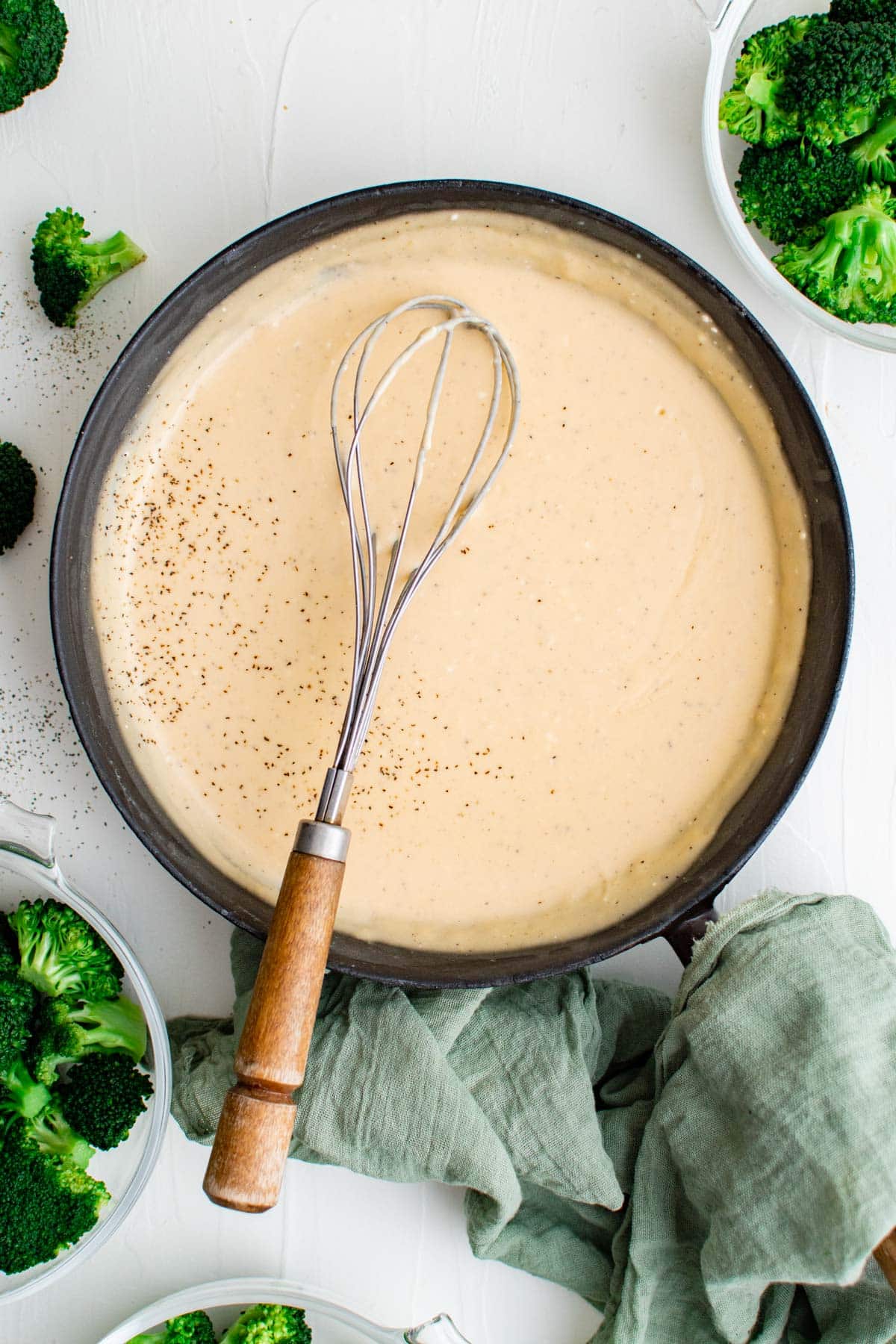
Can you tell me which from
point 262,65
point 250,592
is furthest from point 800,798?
point 262,65

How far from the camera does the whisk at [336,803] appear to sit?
807mm

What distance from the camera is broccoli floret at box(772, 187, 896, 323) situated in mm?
1053

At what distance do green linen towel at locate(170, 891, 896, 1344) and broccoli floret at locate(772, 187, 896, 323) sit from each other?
0.62 meters

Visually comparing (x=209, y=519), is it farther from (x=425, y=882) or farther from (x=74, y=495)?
(x=425, y=882)

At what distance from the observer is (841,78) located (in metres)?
1.00

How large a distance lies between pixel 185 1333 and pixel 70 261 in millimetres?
1146

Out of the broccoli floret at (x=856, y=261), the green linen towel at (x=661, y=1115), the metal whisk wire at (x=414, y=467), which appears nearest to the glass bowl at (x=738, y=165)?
the broccoli floret at (x=856, y=261)

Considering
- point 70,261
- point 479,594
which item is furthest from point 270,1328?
point 70,261

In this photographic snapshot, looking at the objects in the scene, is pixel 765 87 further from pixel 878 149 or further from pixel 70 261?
pixel 70 261

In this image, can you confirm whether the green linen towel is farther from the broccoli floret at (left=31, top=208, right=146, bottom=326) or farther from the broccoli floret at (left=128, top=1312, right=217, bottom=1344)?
the broccoli floret at (left=31, top=208, right=146, bottom=326)

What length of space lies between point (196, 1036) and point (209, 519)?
22.1 inches

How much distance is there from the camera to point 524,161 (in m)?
1.14

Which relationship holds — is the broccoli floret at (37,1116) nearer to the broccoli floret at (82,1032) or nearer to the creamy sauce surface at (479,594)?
the broccoli floret at (82,1032)

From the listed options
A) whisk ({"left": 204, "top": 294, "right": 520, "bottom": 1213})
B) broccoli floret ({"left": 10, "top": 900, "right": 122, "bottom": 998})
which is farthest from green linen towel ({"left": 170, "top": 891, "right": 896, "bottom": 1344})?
whisk ({"left": 204, "top": 294, "right": 520, "bottom": 1213})
